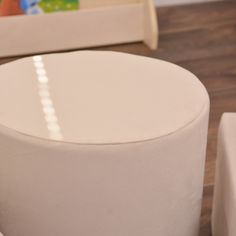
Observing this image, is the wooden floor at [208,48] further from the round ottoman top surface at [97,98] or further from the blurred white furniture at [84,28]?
the round ottoman top surface at [97,98]

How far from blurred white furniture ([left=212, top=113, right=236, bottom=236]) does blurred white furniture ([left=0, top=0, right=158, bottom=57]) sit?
1.34m

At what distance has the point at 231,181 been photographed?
1.14 m

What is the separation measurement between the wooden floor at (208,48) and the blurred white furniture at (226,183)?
328mm

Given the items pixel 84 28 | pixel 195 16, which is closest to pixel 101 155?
pixel 84 28

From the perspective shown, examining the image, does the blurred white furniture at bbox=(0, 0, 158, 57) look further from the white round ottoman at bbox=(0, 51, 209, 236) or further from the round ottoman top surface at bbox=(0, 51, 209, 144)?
the white round ottoman at bbox=(0, 51, 209, 236)

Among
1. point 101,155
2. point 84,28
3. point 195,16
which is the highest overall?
point 101,155

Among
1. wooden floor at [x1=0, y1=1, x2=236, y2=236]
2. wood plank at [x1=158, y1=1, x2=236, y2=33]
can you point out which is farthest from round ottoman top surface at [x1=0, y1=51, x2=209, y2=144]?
wood plank at [x1=158, y1=1, x2=236, y2=33]

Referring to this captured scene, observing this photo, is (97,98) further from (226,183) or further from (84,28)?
(84,28)

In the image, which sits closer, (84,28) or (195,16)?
(84,28)

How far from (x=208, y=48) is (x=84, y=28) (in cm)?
62

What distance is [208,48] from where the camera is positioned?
2615 mm

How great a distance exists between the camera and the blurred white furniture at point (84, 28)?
2502mm

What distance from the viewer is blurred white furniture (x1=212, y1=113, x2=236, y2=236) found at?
3.69 ft

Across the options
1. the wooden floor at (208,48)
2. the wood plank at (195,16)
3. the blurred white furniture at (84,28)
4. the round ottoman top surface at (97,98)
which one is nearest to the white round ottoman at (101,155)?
the round ottoman top surface at (97,98)
